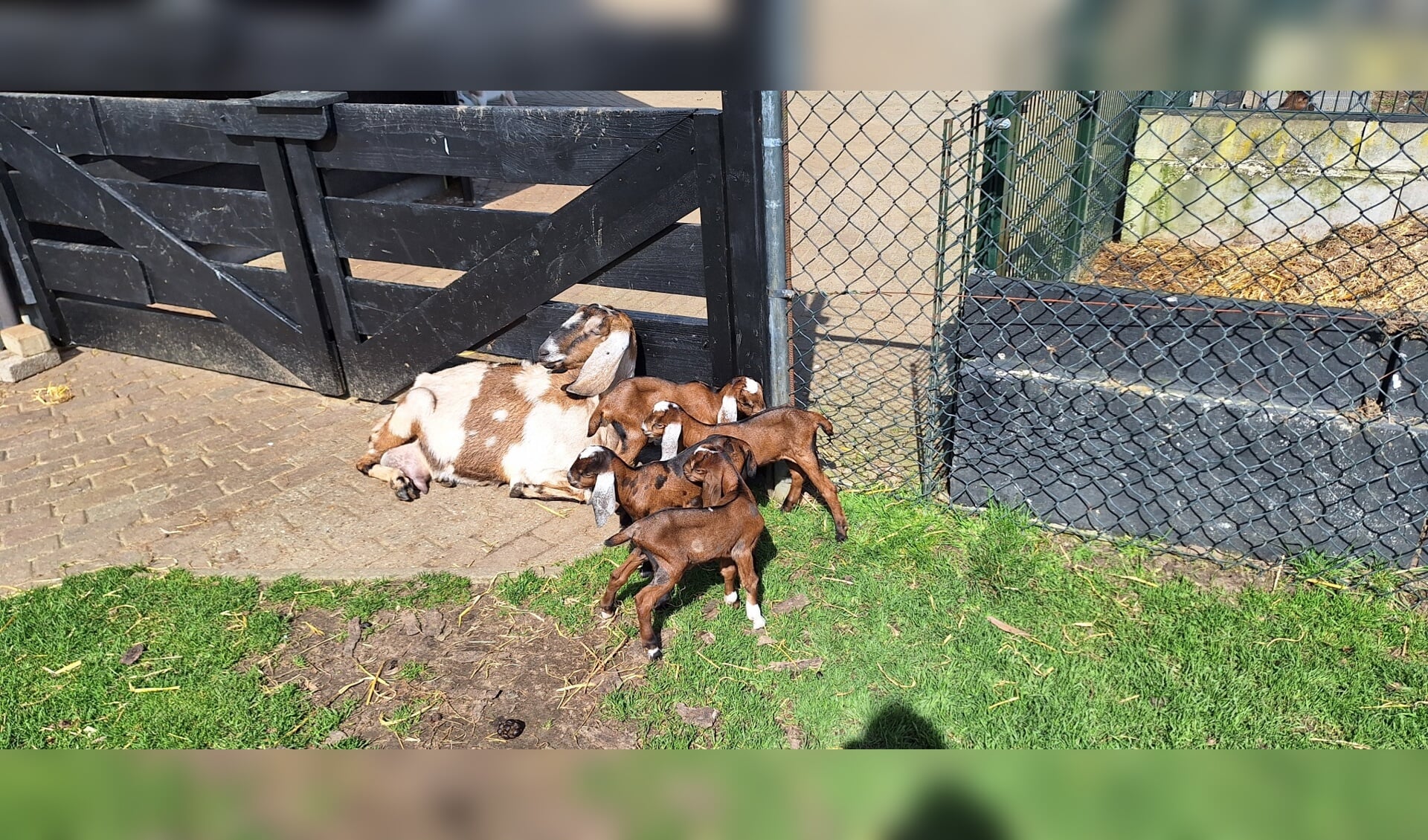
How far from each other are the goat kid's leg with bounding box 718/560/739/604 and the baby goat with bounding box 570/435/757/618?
27cm

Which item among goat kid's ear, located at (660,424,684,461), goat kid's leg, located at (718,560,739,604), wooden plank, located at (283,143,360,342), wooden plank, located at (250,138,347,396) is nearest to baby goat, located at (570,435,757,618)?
goat kid's ear, located at (660,424,684,461)

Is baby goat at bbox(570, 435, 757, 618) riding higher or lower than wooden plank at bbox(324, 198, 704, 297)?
lower

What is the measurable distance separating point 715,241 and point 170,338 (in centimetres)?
416

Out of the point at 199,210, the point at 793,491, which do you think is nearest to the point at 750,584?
the point at 793,491

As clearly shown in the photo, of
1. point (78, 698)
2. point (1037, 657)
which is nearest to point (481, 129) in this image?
point (78, 698)

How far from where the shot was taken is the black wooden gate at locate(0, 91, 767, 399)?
13.8 ft

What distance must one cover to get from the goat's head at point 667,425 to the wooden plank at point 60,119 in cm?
396

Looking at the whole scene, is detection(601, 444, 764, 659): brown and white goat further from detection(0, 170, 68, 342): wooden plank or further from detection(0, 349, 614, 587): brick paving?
detection(0, 170, 68, 342): wooden plank

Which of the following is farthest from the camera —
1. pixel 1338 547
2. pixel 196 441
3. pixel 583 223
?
pixel 196 441

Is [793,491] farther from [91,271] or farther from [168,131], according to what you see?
[91,271]

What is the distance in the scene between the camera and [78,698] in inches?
139
